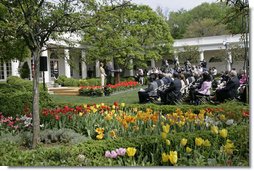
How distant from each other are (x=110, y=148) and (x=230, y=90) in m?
4.61

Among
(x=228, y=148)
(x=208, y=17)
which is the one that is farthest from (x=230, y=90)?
(x=228, y=148)

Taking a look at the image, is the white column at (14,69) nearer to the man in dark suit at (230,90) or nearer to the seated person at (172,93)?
the seated person at (172,93)

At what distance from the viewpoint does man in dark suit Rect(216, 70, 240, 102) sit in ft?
24.6

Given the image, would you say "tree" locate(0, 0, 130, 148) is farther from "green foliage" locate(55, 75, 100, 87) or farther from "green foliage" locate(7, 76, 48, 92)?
"green foliage" locate(7, 76, 48, 92)

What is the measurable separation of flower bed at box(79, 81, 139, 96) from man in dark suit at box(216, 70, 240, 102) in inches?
125

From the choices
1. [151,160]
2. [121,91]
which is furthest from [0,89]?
Answer: [151,160]

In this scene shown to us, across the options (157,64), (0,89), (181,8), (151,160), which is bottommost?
(151,160)

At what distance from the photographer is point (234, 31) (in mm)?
5105

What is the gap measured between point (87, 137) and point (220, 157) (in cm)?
231

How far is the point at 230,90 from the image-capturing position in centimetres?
777

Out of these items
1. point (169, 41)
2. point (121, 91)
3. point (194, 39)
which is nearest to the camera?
point (194, 39)

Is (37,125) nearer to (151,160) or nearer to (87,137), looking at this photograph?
(87,137)

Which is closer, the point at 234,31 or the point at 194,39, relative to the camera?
the point at 234,31

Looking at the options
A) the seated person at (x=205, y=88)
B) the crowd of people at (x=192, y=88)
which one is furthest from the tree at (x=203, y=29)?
the seated person at (x=205, y=88)
